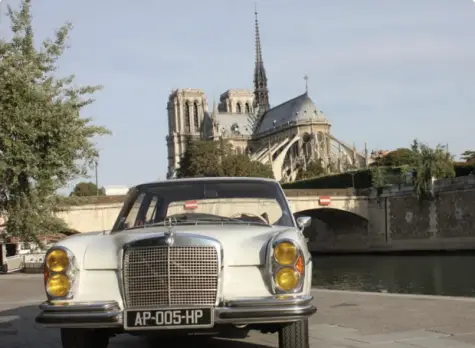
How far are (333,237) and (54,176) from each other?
54846mm

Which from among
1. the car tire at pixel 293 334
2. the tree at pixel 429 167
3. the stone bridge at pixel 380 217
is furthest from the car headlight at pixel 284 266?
the tree at pixel 429 167

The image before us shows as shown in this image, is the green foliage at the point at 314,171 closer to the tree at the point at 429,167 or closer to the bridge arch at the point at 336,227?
the bridge arch at the point at 336,227

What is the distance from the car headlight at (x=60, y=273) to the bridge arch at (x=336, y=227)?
54.5m

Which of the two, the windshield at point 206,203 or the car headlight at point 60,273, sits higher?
the windshield at point 206,203

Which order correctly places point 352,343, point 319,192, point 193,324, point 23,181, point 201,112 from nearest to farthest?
point 193,324, point 352,343, point 23,181, point 319,192, point 201,112

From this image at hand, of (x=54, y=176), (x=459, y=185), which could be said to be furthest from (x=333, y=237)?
(x=54, y=176)

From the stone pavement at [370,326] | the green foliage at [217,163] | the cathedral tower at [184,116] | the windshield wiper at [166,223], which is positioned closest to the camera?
the windshield wiper at [166,223]

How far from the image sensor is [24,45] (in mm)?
13445

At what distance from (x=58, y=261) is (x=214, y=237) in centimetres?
129

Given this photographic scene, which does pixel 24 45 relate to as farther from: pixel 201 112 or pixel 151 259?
pixel 201 112

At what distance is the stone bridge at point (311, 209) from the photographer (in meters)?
45.7

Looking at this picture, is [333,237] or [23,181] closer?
[23,181]

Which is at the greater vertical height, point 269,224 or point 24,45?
point 24,45

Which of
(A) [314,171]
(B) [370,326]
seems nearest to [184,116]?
(A) [314,171]
